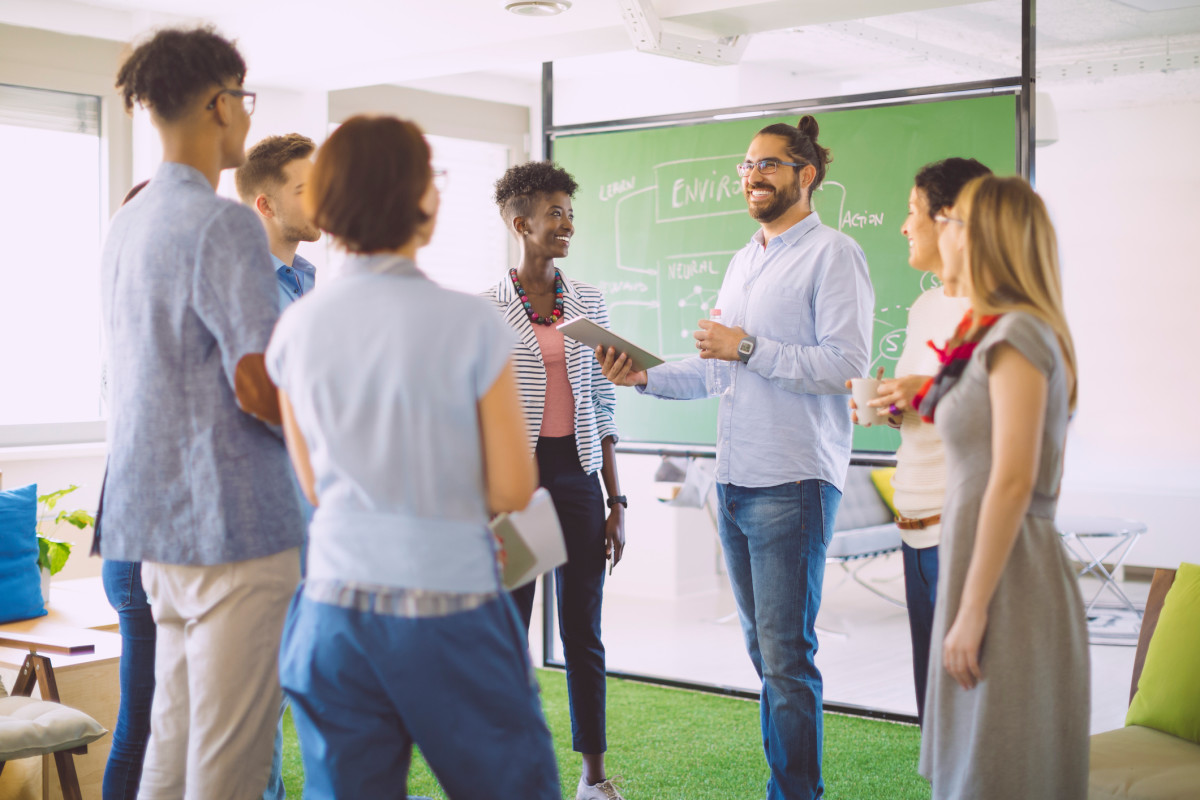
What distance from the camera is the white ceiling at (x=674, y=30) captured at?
12.3 ft

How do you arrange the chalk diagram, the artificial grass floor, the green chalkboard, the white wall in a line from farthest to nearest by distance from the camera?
the white wall, the chalk diagram, the green chalkboard, the artificial grass floor

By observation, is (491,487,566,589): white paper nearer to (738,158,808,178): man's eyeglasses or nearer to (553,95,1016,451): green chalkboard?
(738,158,808,178): man's eyeglasses

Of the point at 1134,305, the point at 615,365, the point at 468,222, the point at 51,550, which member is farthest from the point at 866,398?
the point at 1134,305

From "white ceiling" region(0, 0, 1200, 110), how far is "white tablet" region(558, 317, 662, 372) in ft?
4.76

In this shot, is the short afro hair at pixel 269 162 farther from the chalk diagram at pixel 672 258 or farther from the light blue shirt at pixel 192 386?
the chalk diagram at pixel 672 258

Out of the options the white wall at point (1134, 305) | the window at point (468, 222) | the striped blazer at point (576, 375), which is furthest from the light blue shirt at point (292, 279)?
the white wall at point (1134, 305)

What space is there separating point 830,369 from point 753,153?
0.56m

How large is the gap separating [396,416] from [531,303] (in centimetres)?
149

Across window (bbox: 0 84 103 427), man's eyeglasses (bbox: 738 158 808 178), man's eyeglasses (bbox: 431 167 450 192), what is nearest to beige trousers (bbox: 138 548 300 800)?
man's eyeglasses (bbox: 431 167 450 192)

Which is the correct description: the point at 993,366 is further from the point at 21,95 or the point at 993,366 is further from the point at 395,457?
the point at 21,95

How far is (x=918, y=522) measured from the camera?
2.11 metres

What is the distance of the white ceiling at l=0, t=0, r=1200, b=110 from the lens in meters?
3.75

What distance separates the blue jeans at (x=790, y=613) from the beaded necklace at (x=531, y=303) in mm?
Answer: 672

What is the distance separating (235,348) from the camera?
161cm
